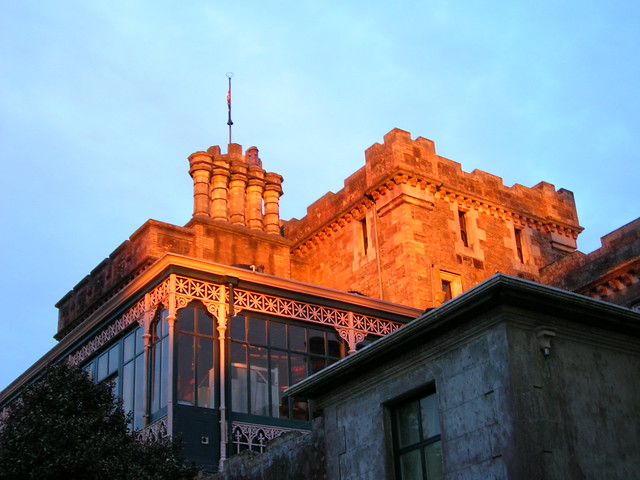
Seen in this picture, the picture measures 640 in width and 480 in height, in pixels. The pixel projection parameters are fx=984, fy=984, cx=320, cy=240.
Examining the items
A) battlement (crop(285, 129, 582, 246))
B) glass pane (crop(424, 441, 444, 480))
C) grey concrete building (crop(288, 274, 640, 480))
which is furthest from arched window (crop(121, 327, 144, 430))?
battlement (crop(285, 129, 582, 246))

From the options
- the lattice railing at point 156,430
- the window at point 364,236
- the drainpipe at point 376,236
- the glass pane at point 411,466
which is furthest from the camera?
the window at point 364,236

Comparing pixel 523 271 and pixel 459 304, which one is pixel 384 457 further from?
pixel 523 271

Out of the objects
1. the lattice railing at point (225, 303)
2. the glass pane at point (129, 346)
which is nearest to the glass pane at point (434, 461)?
the lattice railing at point (225, 303)

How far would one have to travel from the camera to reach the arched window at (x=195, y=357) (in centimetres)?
2019

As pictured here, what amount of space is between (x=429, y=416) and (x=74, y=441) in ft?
17.8

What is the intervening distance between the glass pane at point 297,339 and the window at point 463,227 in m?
10.4

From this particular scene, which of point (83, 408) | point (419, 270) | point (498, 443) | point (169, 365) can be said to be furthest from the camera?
point (419, 270)

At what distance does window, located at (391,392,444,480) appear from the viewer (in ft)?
43.0

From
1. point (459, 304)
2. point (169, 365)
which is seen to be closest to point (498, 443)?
point (459, 304)

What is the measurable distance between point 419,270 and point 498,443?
57.1ft

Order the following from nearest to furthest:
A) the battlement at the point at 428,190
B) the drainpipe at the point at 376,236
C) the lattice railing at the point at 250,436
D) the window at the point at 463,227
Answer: the lattice railing at the point at 250,436
the drainpipe at the point at 376,236
the battlement at the point at 428,190
the window at the point at 463,227

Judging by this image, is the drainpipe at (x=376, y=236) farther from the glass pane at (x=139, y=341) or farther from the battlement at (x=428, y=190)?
the glass pane at (x=139, y=341)

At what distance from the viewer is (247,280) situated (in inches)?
848

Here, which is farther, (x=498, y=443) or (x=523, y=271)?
(x=523, y=271)
